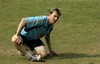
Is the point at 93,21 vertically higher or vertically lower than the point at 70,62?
lower

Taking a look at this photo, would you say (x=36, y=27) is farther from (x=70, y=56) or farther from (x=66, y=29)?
(x=66, y=29)

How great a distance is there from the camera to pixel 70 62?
25.4 ft

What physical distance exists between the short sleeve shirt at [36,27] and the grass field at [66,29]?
1.72 ft

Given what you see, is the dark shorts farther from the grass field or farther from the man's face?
the man's face

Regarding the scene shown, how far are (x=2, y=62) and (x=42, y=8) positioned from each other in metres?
5.97

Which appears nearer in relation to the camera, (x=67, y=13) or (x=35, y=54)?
(x=35, y=54)

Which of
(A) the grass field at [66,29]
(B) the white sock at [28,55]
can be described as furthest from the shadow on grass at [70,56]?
(B) the white sock at [28,55]

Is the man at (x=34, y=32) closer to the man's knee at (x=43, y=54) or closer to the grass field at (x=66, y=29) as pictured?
the man's knee at (x=43, y=54)

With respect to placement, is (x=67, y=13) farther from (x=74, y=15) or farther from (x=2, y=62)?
(x=2, y=62)

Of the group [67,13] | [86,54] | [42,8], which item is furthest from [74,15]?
[86,54]

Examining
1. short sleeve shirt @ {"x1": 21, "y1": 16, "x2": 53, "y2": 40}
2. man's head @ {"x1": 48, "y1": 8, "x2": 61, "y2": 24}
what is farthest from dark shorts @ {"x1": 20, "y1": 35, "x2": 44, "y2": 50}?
man's head @ {"x1": 48, "y1": 8, "x2": 61, "y2": 24}

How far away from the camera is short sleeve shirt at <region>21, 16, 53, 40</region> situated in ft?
25.6

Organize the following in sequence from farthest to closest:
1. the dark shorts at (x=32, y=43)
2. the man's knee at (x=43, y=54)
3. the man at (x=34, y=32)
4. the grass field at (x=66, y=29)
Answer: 1. the dark shorts at (x=32, y=43)
2. the grass field at (x=66, y=29)
3. the man's knee at (x=43, y=54)
4. the man at (x=34, y=32)

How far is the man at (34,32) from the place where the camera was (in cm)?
772
